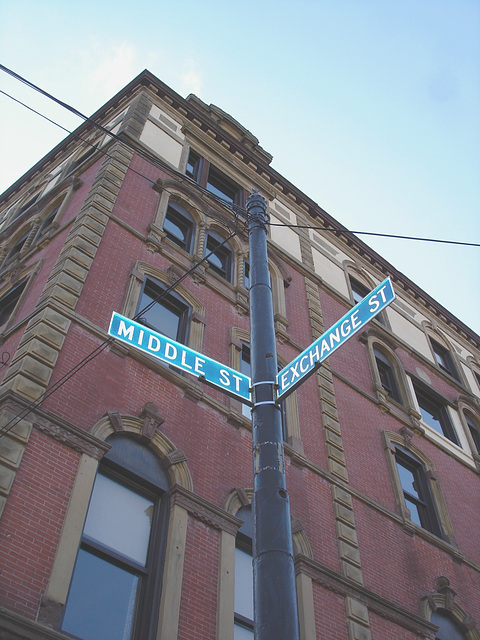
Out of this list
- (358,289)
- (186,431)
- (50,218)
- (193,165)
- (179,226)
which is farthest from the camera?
(358,289)

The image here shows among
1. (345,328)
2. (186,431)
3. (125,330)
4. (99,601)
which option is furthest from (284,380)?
(186,431)

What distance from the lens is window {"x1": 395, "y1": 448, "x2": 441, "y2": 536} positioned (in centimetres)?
1533

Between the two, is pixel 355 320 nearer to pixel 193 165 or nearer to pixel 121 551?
pixel 121 551

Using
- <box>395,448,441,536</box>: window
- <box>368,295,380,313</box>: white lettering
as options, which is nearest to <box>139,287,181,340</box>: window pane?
<box>395,448,441,536</box>: window

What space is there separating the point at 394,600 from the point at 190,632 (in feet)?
17.1

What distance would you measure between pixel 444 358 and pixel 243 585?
16.9 metres

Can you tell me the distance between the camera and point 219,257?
17.2 m

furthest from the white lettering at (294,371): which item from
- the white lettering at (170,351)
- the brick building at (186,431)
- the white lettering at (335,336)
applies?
the brick building at (186,431)

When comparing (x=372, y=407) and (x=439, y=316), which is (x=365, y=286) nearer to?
(x=439, y=316)

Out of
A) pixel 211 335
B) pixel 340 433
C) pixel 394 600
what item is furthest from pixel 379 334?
pixel 394 600

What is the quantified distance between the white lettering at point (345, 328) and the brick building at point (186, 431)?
3177mm

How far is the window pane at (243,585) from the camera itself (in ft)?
31.2

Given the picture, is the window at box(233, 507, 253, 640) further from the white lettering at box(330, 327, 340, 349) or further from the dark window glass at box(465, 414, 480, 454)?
the dark window glass at box(465, 414, 480, 454)

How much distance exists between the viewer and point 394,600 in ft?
39.5
